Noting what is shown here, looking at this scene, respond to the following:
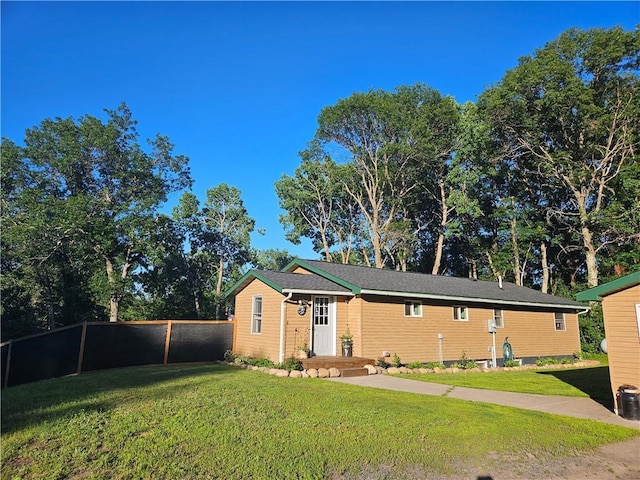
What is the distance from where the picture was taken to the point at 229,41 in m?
11.4

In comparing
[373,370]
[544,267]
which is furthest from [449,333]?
[544,267]

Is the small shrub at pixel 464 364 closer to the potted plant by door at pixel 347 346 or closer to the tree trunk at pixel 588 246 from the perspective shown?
the potted plant by door at pixel 347 346

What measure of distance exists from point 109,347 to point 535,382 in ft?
44.4

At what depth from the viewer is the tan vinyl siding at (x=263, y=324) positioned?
1351cm

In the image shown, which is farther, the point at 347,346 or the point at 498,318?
the point at 498,318

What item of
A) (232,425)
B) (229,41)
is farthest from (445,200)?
(232,425)

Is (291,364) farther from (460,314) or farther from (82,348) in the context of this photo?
(460,314)

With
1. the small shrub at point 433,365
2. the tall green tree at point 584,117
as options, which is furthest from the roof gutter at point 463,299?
the tall green tree at point 584,117

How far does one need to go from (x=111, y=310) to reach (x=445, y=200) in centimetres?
2609

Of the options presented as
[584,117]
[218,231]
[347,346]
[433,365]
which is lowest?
[433,365]

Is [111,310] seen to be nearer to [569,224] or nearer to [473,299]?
[473,299]

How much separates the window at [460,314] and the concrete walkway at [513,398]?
5.50 meters

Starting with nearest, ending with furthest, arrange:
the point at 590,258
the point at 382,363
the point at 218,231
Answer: the point at 382,363 < the point at 590,258 < the point at 218,231

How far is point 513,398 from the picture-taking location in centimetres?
877
